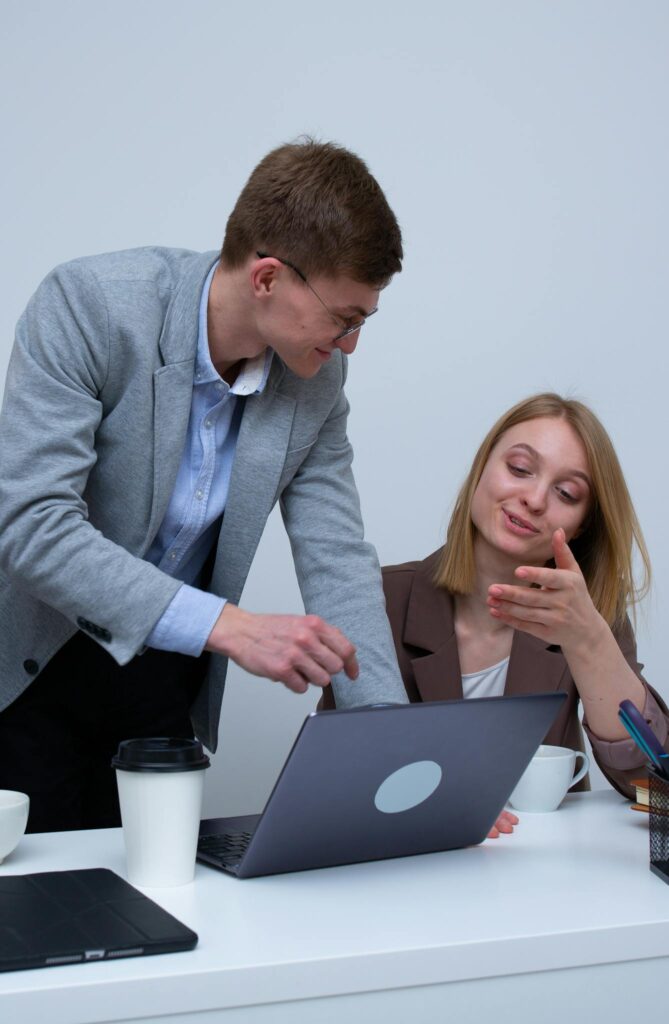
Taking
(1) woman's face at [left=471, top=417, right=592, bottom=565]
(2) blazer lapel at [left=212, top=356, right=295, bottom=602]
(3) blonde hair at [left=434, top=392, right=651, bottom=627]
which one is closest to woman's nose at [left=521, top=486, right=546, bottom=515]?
(1) woman's face at [left=471, top=417, right=592, bottom=565]

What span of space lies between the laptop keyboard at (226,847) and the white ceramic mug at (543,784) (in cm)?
37

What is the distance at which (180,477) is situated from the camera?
1.57 meters

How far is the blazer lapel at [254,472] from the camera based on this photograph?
1566 millimetres

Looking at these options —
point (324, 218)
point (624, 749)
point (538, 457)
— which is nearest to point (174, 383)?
point (324, 218)

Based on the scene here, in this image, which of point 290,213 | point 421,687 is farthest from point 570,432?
point 290,213

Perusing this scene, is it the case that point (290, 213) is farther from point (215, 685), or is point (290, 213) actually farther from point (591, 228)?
point (591, 228)

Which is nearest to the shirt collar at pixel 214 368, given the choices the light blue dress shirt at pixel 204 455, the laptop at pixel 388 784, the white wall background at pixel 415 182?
the light blue dress shirt at pixel 204 455

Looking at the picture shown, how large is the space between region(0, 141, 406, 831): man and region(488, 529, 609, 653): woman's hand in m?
0.20

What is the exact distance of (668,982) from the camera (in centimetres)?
99

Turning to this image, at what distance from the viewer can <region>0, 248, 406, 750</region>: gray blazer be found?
4.20ft

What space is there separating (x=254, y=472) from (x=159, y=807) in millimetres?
618

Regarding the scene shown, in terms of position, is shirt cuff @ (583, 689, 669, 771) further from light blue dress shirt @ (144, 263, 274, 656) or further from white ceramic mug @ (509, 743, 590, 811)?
light blue dress shirt @ (144, 263, 274, 656)

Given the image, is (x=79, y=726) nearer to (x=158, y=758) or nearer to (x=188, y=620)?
(x=188, y=620)

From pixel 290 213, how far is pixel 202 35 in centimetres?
145
